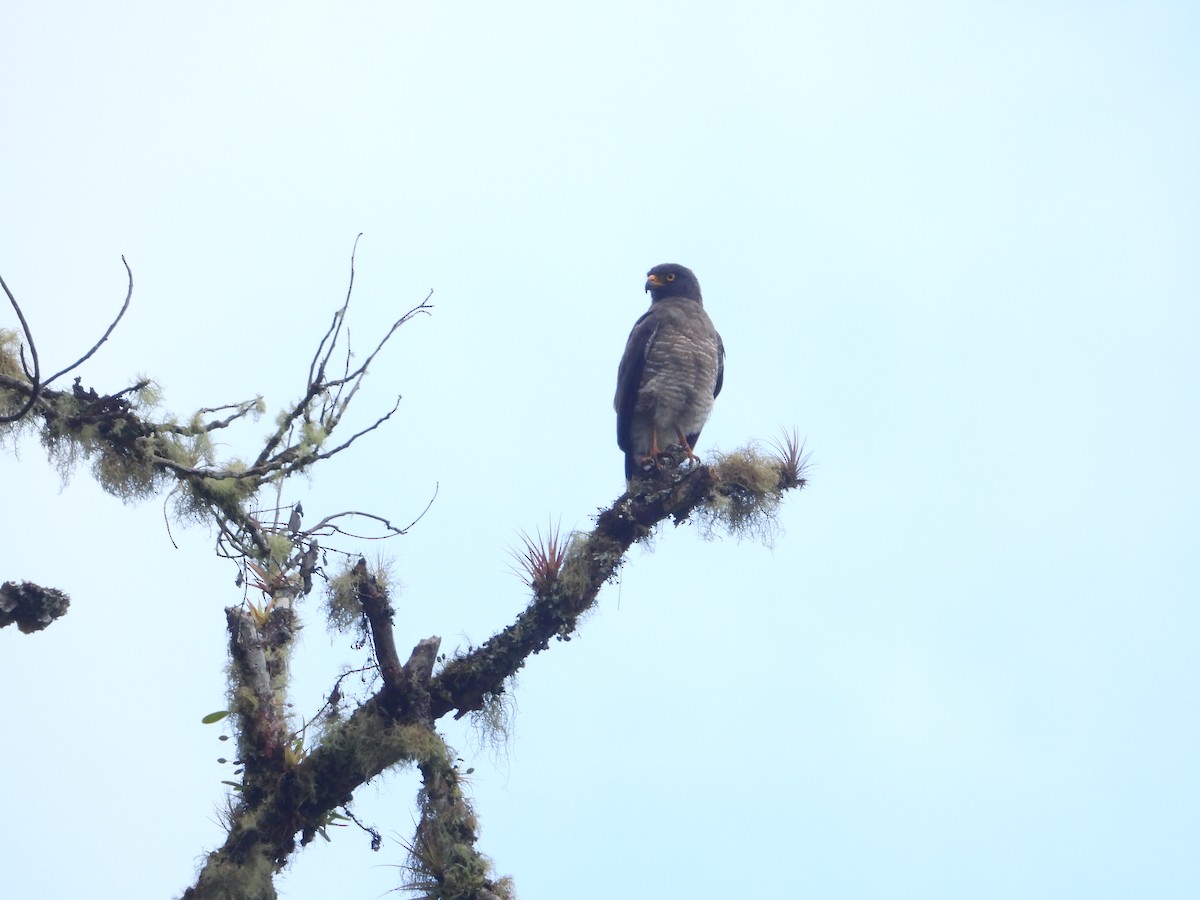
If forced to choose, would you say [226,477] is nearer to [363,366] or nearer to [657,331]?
[363,366]

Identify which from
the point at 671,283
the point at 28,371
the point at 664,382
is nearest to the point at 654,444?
the point at 664,382

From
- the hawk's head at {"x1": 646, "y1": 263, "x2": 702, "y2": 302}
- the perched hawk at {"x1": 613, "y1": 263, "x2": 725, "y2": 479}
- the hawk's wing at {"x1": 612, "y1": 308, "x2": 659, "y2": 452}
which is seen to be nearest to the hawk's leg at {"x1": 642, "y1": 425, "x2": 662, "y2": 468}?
the perched hawk at {"x1": 613, "y1": 263, "x2": 725, "y2": 479}

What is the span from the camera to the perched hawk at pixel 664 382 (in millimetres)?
8742

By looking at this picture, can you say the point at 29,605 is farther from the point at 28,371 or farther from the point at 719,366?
the point at 719,366

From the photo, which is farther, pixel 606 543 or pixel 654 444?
pixel 654 444

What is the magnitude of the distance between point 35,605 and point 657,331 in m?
5.60

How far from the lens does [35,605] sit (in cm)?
421

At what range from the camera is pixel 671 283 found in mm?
9852

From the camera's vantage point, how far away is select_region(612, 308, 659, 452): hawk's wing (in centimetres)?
889

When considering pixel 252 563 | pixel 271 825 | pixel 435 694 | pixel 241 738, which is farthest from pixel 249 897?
pixel 252 563

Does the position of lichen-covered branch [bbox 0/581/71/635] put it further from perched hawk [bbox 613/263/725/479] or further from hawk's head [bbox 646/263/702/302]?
hawk's head [bbox 646/263/702/302]

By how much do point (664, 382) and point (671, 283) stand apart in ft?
4.73

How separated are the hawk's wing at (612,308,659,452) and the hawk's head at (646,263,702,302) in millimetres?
737

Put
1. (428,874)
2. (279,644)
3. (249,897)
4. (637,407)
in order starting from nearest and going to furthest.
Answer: (249,897) < (428,874) < (279,644) < (637,407)
